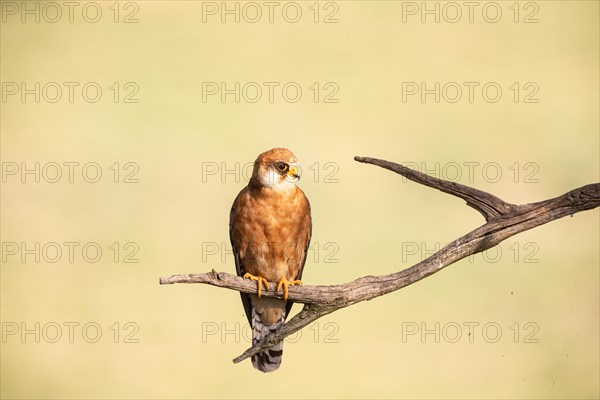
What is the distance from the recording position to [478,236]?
5.48 meters

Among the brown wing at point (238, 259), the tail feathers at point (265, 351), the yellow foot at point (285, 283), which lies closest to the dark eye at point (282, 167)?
the brown wing at point (238, 259)

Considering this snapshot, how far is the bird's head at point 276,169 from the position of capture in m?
5.52

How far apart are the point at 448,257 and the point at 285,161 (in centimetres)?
116

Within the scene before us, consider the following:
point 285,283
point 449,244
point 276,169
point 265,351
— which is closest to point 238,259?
point 285,283

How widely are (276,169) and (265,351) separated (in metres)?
1.44

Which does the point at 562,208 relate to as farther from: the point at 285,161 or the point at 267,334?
the point at 267,334

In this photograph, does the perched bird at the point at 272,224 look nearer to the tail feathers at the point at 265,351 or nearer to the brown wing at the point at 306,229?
the brown wing at the point at 306,229

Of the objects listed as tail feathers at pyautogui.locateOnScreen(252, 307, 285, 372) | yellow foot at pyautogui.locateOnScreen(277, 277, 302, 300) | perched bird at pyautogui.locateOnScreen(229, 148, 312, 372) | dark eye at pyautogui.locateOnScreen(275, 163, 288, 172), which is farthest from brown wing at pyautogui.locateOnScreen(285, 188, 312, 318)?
tail feathers at pyautogui.locateOnScreen(252, 307, 285, 372)

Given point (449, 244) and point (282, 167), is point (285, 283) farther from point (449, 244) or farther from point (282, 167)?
point (449, 244)

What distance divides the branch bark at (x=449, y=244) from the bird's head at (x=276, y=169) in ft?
1.41

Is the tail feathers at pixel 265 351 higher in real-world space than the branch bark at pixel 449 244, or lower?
lower

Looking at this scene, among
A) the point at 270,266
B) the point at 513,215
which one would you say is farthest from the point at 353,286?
the point at 513,215

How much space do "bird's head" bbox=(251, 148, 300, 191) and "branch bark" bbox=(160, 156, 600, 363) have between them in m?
0.43

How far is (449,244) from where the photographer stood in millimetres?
5453
